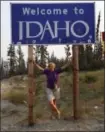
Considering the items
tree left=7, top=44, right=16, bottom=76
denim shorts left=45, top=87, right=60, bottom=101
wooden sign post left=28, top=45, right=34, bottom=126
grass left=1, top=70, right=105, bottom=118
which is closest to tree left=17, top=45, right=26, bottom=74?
tree left=7, top=44, right=16, bottom=76

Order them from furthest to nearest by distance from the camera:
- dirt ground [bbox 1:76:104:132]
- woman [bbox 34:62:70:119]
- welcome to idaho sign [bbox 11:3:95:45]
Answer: woman [bbox 34:62:70:119], welcome to idaho sign [bbox 11:3:95:45], dirt ground [bbox 1:76:104:132]

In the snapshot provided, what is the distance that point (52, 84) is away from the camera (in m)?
7.69

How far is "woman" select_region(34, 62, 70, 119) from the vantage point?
766cm

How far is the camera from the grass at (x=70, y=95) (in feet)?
26.3

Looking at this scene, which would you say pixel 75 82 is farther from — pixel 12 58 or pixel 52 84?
pixel 12 58

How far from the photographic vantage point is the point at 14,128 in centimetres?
743

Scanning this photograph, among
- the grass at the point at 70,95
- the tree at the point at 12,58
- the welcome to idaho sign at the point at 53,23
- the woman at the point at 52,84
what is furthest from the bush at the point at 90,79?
the tree at the point at 12,58

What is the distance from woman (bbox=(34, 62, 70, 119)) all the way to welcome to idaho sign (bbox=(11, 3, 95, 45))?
20.7 inches

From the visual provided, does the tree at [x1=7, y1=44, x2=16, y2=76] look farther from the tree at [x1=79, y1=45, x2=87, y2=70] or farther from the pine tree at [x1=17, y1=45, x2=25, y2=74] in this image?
the tree at [x1=79, y1=45, x2=87, y2=70]

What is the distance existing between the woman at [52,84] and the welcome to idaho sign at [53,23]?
0.53 meters

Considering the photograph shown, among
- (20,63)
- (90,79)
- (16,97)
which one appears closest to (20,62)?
(20,63)

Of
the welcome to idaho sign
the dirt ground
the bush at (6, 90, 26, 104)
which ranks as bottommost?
the dirt ground

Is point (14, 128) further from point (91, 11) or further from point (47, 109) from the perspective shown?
point (91, 11)

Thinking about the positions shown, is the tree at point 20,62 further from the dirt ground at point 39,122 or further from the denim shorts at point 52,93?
the denim shorts at point 52,93
